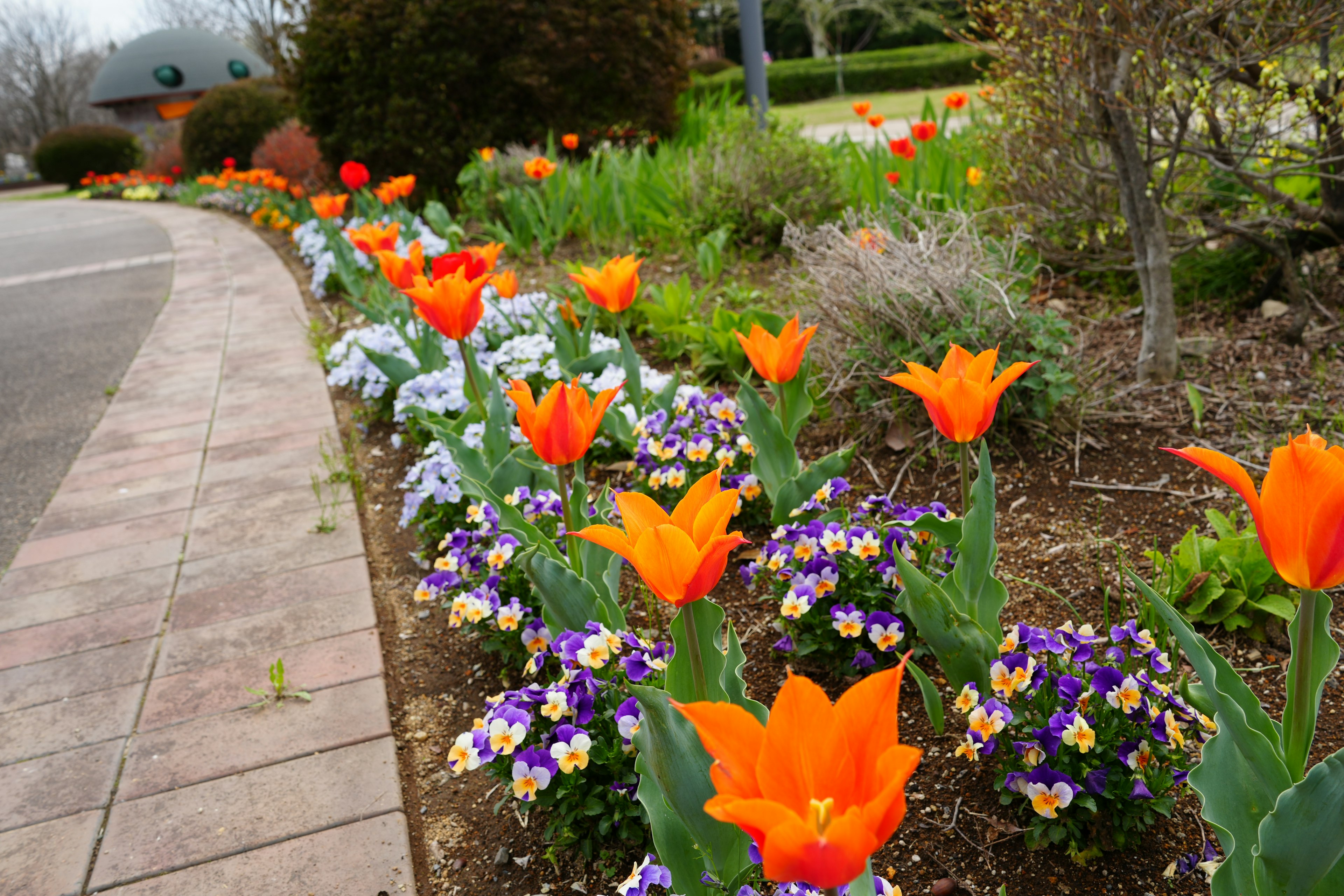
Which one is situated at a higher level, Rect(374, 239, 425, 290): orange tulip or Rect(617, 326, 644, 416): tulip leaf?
Rect(374, 239, 425, 290): orange tulip

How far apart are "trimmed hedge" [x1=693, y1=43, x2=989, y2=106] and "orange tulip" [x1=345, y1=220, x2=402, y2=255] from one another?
18730 millimetres

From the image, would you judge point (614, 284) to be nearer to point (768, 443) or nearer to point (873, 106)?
point (768, 443)

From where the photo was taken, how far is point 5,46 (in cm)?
3644

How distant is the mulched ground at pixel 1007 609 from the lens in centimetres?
148

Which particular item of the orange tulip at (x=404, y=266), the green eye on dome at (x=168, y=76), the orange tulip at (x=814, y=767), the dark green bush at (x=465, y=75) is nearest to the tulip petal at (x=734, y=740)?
the orange tulip at (x=814, y=767)

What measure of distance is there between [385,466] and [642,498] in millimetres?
2409

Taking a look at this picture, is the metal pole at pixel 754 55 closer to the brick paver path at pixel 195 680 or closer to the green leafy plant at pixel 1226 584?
the brick paver path at pixel 195 680

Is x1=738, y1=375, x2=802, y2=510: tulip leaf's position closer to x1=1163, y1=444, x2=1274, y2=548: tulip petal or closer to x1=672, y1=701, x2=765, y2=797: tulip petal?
x1=1163, y1=444, x2=1274, y2=548: tulip petal

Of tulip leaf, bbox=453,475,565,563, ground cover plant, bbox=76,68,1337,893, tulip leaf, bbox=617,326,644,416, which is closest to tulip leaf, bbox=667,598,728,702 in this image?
ground cover plant, bbox=76,68,1337,893

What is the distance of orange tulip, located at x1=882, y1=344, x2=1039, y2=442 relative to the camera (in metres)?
1.36

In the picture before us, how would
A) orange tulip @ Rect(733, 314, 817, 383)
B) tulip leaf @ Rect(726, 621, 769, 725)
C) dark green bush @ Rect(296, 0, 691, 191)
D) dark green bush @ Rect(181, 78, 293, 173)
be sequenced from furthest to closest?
1. dark green bush @ Rect(181, 78, 293, 173)
2. dark green bush @ Rect(296, 0, 691, 191)
3. orange tulip @ Rect(733, 314, 817, 383)
4. tulip leaf @ Rect(726, 621, 769, 725)

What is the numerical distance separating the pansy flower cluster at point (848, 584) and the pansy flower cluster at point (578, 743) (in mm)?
366

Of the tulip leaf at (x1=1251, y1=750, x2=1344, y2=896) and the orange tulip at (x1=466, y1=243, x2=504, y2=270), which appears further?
the orange tulip at (x1=466, y1=243, x2=504, y2=270)

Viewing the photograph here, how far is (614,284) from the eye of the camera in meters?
2.39
